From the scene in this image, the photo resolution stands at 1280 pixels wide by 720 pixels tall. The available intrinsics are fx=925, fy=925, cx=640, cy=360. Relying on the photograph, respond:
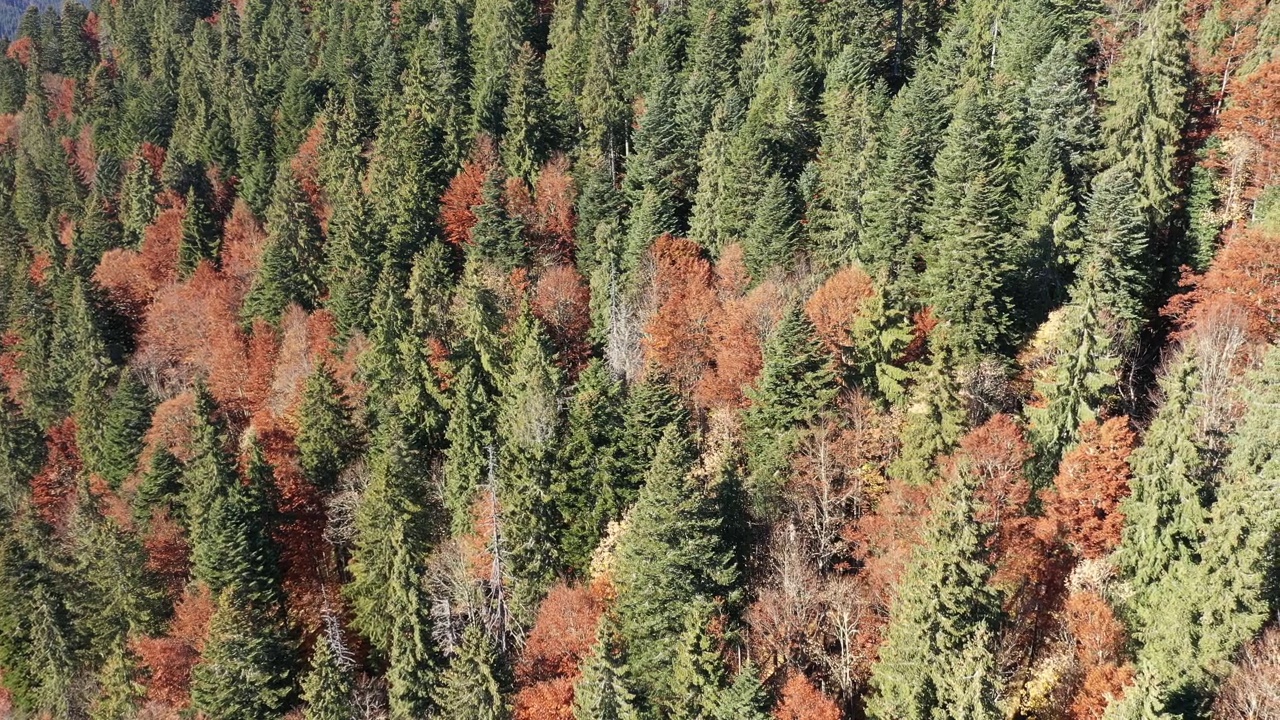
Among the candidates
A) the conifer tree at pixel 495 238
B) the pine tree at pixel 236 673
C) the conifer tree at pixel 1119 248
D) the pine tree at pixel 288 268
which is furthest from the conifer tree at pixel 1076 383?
the pine tree at pixel 288 268

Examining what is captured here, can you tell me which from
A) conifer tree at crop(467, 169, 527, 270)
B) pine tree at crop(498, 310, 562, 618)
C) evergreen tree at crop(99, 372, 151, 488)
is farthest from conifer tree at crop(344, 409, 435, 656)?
evergreen tree at crop(99, 372, 151, 488)

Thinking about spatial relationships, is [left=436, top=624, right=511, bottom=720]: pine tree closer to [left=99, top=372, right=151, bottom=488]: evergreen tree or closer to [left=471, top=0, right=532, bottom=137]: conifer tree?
[left=99, top=372, right=151, bottom=488]: evergreen tree

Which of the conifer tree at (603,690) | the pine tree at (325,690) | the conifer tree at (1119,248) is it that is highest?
the conifer tree at (1119,248)

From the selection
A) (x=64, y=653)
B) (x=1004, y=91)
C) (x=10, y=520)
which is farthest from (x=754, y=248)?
(x=10, y=520)

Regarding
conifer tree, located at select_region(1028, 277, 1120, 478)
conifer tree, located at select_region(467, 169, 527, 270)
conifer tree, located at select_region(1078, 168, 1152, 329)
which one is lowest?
conifer tree, located at select_region(467, 169, 527, 270)

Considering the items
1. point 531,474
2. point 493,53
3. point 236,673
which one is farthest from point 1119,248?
point 493,53

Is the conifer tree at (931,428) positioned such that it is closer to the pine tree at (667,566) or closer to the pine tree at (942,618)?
the pine tree at (942,618)
